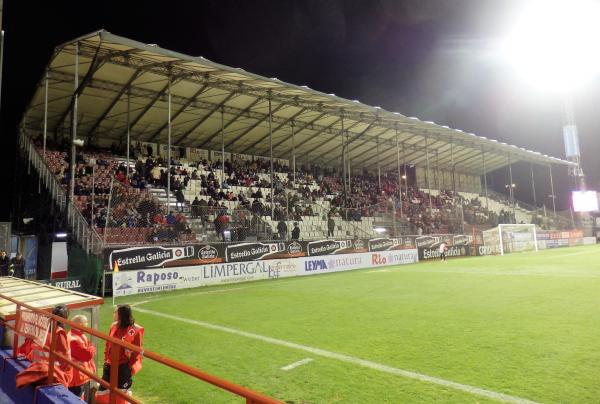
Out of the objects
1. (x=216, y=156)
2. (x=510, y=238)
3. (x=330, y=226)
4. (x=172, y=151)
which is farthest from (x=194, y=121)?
(x=510, y=238)

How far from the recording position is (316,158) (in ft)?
136

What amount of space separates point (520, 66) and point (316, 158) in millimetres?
22411

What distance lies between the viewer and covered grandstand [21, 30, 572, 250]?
65.3 feet

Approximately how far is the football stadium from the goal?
9.7 inches

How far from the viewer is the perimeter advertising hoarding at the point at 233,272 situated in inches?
633

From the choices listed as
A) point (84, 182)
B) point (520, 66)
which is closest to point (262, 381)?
point (84, 182)

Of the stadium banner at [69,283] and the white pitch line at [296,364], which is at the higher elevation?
the stadium banner at [69,283]

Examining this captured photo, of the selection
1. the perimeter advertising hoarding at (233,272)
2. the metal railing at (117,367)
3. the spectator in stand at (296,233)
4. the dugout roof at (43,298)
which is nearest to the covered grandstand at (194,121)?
the spectator in stand at (296,233)

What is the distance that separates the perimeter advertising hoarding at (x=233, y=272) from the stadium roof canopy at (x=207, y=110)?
999 centimetres

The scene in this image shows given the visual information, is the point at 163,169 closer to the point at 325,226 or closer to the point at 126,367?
the point at 325,226

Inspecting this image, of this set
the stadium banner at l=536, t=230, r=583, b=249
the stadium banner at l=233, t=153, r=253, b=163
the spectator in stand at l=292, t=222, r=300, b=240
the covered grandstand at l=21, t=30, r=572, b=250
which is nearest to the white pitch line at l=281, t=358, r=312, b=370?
the covered grandstand at l=21, t=30, r=572, b=250

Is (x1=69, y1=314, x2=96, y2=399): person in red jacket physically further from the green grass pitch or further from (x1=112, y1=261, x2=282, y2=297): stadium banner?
(x1=112, y1=261, x2=282, y2=297): stadium banner

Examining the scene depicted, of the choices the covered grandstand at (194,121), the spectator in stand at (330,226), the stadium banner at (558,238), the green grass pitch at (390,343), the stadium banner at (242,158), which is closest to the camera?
the green grass pitch at (390,343)

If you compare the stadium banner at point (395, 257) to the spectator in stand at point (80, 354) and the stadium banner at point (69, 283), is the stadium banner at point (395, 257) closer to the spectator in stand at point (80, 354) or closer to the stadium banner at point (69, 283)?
the stadium banner at point (69, 283)
